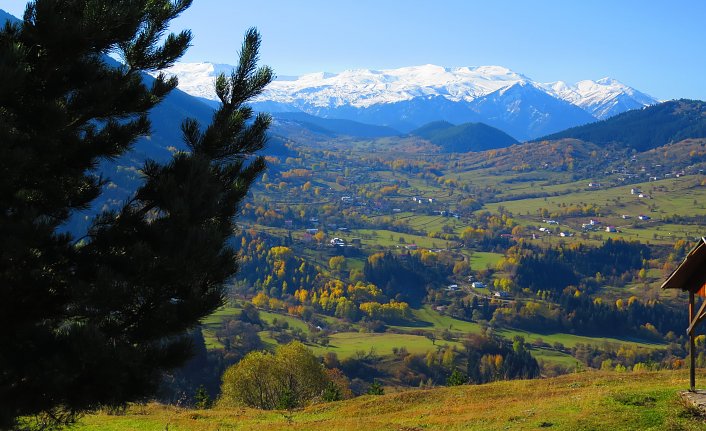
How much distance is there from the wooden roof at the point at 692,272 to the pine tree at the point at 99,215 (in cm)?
1296

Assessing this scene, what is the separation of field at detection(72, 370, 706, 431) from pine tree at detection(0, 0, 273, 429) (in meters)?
11.5

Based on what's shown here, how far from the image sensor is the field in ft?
63.6

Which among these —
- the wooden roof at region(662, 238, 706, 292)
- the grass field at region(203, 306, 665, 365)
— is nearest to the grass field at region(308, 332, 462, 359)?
the grass field at region(203, 306, 665, 365)

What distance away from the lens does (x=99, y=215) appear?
40.4 ft

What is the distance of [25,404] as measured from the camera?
9922 mm

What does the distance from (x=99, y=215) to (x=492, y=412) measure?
17.7 metres

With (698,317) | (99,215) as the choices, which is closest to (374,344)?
(698,317)

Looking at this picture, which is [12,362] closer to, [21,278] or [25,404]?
[25,404]

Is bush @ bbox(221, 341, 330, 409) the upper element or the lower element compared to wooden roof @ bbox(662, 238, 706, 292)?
lower

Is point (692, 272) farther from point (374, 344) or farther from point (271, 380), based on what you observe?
point (374, 344)

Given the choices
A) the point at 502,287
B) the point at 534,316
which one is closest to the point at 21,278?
the point at 534,316

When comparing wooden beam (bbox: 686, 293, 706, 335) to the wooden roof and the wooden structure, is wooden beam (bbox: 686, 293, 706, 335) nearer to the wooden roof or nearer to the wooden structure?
the wooden structure

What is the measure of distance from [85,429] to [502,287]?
15436 centimetres

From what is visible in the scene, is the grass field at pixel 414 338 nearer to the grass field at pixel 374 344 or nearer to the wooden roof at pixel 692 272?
the grass field at pixel 374 344
